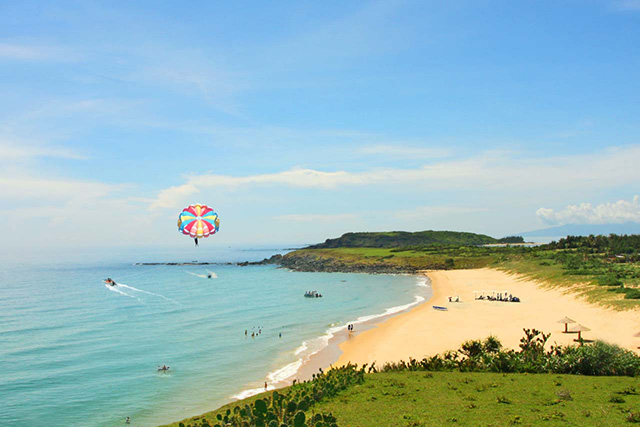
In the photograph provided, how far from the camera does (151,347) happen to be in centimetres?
4388

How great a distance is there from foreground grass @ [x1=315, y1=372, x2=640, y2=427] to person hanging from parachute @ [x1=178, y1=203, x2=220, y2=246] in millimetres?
16260

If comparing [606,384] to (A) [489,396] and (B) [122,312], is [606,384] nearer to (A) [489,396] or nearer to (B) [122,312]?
(A) [489,396]

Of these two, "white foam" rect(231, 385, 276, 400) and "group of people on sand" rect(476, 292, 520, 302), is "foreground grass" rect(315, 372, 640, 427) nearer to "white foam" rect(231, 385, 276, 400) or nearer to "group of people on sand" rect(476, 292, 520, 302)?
"white foam" rect(231, 385, 276, 400)

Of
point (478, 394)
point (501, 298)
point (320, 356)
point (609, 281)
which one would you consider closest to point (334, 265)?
point (501, 298)

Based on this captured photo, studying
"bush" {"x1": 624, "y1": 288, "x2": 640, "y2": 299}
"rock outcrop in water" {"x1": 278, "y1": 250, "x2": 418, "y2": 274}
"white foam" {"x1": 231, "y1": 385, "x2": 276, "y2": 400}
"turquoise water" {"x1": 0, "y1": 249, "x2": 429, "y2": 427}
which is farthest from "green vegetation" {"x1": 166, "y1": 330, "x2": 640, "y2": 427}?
"rock outcrop in water" {"x1": 278, "y1": 250, "x2": 418, "y2": 274}

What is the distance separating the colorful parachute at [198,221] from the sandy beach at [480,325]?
15.3 meters

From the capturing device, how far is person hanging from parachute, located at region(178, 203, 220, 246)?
30.7 m

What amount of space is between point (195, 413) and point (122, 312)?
48.5 m

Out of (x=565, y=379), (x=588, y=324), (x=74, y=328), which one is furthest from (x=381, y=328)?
(x=74, y=328)

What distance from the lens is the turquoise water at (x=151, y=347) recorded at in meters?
28.3

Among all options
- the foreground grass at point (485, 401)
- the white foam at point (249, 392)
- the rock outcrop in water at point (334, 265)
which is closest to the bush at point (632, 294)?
the foreground grass at point (485, 401)

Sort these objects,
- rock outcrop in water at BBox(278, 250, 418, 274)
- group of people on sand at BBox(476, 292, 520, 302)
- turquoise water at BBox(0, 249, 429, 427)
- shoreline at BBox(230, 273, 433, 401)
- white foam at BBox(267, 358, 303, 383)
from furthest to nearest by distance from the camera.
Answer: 1. rock outcrop in water at BBox(278, 250, 418, 274)
2. group of people on sand at BBox(476, 292, 520, 302)
3. white foam at BBox(267, 358, 303, 383)
4. shoreline at BBox(230, 273, 433, 401)
5. turquoise water at BBox(0, 249, 429, 427)

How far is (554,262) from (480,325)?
5394 centimetres

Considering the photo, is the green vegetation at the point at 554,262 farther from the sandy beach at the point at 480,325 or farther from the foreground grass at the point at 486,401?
the foreground grass at the point at 486,401
